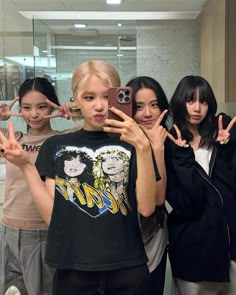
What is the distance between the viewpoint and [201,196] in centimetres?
93

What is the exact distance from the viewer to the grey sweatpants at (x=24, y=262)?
3.45 feet

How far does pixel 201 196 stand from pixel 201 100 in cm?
25

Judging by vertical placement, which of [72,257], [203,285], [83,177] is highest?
[83,177]

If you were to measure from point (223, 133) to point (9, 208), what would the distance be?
620 mm

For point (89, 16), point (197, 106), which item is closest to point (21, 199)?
point (197, 106)

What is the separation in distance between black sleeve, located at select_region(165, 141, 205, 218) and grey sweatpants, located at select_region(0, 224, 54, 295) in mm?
372

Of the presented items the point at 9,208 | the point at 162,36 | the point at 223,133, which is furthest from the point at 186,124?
the point at 162,36

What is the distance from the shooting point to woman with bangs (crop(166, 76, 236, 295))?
92 cm

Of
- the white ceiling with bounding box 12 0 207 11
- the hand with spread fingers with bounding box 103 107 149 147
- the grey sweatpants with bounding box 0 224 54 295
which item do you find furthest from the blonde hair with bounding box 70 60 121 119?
the white ceiling with bounding box 12 0 207 11

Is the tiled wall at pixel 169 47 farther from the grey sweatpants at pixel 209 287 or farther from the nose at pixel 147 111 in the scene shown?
the grey sweatpants at pixel 209 287

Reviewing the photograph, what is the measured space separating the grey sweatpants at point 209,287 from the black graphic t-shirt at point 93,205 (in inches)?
11.4

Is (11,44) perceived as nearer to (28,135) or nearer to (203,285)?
(28,135)

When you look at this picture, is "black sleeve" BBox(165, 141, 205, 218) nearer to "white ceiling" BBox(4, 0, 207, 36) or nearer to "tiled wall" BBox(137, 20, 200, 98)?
"tiled wall" BBox(137, 20, 200, 98)

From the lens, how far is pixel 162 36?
2115 millimetres
